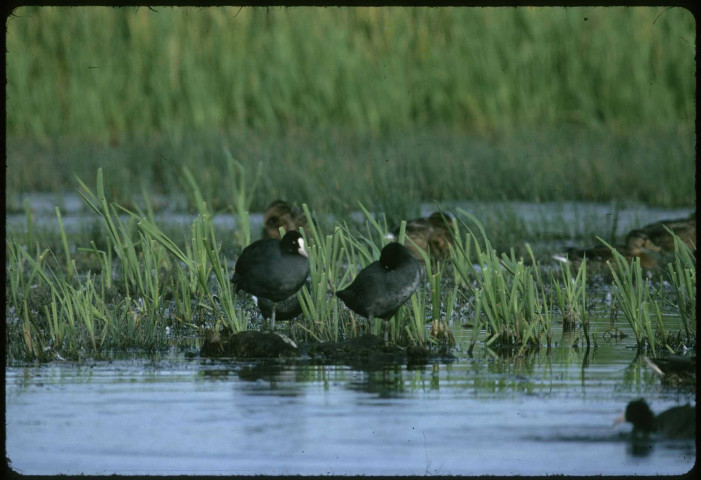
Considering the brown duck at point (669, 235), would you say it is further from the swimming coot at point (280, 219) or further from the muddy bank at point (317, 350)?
the muddy bank at point (317, 350)

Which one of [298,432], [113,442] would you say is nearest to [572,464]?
[298,432]

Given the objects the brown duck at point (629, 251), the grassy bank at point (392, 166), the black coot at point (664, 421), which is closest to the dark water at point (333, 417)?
the black coot at point (664, 421)

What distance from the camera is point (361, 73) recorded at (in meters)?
16.6

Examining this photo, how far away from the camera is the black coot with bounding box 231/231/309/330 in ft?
22.7

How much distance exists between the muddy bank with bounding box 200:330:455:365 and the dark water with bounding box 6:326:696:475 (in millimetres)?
156

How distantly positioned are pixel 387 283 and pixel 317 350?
546mm

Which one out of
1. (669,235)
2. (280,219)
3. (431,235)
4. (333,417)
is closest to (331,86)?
(280,219)

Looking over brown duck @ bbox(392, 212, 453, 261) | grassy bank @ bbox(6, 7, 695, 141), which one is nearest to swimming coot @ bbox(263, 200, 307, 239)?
brown duck @ bbox(392, 212, 453, 261)

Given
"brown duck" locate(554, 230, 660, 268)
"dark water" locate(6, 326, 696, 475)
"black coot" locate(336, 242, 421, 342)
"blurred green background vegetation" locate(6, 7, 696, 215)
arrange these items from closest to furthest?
1. "dark water" locate(6, 326, 696, 475)
2. "black coot" locate(336, 242, 421, 342)
3. "brown duck" locate(554, 230, 660, 268)
4. "blurred green background vegetation" locate(6, 7, 696, 215)

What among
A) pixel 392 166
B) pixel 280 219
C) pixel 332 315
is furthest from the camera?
pixel 392 166

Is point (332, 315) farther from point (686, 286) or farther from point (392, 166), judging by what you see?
point (392, 166)

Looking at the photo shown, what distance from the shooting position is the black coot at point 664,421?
513cm

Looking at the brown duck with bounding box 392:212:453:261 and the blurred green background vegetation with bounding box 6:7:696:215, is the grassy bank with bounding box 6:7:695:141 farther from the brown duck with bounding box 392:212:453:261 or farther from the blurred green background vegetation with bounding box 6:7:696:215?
the brown duck with bounding box 392:212:453:261

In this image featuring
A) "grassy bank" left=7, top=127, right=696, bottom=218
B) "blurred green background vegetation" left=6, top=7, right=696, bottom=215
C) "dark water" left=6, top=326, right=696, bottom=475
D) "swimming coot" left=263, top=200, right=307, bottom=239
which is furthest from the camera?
"blurred green background vegetation" left=6, top=7, right=696, bottom=215
